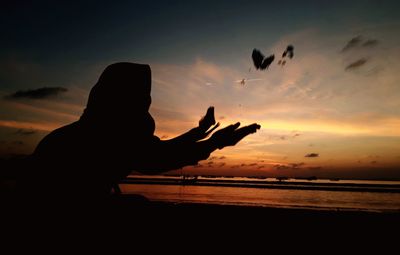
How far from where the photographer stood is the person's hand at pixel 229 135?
163cm

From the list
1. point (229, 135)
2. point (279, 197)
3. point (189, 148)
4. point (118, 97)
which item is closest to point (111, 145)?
point (118, 97)

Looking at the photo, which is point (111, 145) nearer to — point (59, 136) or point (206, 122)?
point (59, 136)

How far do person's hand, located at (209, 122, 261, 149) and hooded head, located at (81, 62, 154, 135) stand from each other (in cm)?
54

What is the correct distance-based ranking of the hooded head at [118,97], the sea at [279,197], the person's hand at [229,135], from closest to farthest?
the person's hand at [229,135] < the hooded head at [118,97] < the sea at [279,197]

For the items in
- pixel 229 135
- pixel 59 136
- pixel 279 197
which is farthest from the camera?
pixel 279 197

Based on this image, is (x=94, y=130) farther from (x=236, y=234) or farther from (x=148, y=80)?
(x=236, y=234)

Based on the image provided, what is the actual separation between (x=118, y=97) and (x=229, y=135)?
2.49 ft

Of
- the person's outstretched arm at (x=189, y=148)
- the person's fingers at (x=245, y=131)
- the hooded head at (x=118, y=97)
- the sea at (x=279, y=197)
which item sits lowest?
the sea at (x=279, y=197)

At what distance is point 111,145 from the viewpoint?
175 cm

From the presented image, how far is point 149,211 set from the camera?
1749 mm

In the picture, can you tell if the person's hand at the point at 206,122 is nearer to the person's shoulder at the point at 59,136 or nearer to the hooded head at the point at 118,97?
the hooded head at the point at 118,97

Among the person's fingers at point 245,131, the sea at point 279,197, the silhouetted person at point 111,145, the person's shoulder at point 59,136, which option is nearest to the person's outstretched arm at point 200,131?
the silhouetted person at point 111,145

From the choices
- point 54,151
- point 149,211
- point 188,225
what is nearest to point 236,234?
point 188,225

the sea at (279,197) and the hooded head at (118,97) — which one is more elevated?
the hooded head at (118,97)
